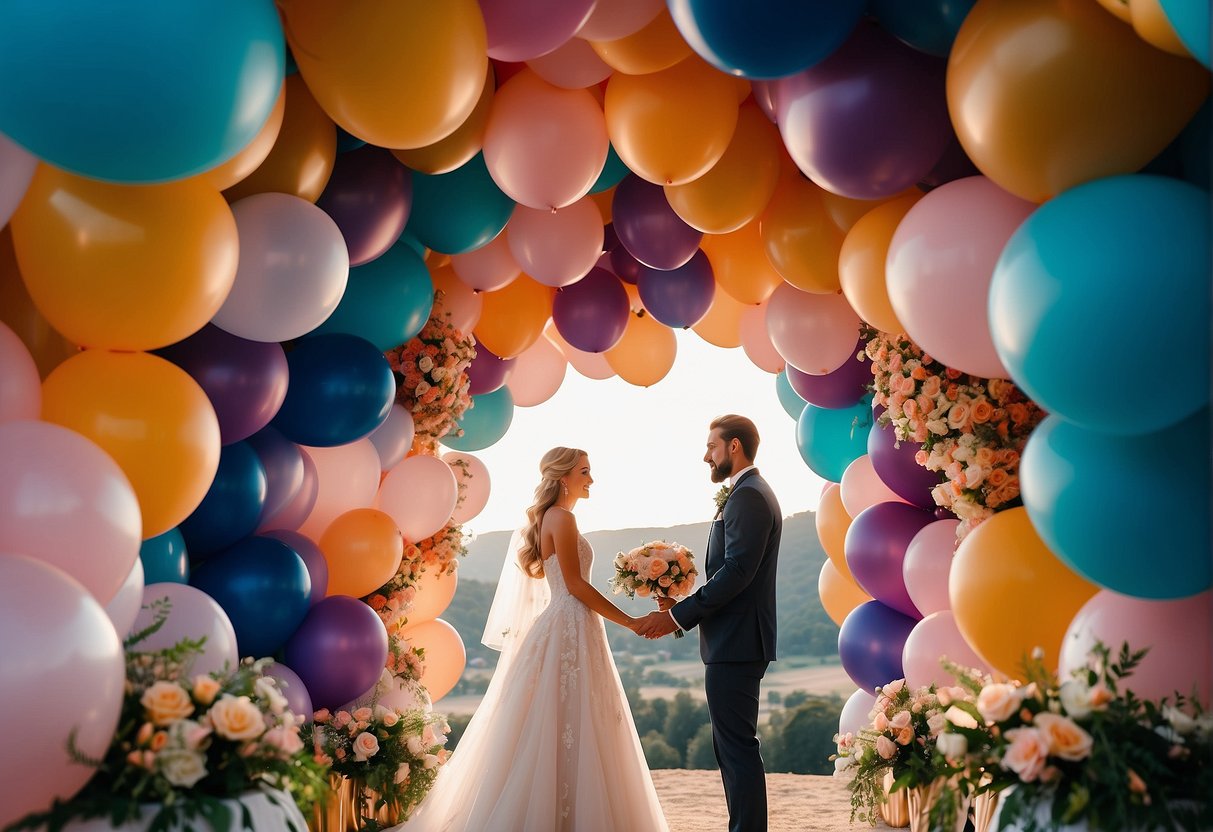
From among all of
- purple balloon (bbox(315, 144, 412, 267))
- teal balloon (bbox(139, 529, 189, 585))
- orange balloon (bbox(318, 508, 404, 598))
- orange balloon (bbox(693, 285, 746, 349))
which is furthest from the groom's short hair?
teal balloon (bbox(139, 529, 189, 585))

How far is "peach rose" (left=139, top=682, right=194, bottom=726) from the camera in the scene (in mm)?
2145

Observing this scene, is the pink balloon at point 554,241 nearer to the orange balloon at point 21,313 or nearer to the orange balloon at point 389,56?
the orange balloon at point 389,56

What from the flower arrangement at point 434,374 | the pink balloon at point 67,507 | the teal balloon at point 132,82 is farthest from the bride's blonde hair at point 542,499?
the teal balloon at point 132,82

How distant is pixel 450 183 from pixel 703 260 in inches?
54.2

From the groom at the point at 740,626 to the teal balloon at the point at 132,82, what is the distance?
2.48 metres

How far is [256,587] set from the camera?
348 centimetres

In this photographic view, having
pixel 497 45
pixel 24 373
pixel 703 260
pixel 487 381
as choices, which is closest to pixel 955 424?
pixel 497 45

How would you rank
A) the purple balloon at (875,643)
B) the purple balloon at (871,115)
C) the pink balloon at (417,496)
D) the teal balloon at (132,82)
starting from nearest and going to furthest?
the teal balloon at (132,82)
the purple balloon at (871,115)
the purple balloon at (875,643)
the pink balloon at (417,496)

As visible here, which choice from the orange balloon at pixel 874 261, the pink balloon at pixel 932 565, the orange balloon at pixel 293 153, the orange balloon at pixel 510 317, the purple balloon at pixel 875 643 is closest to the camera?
the orange balloon at pixel 874 261

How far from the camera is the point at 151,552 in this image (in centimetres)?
299

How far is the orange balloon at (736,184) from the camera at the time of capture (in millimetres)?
3832

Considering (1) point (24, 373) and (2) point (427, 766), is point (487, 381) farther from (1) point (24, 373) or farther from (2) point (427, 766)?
(1) point (24, 373)

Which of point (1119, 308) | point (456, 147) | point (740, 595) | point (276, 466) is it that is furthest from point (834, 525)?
point (1119, 308)

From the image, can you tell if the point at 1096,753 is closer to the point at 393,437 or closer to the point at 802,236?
the point at 802,236
